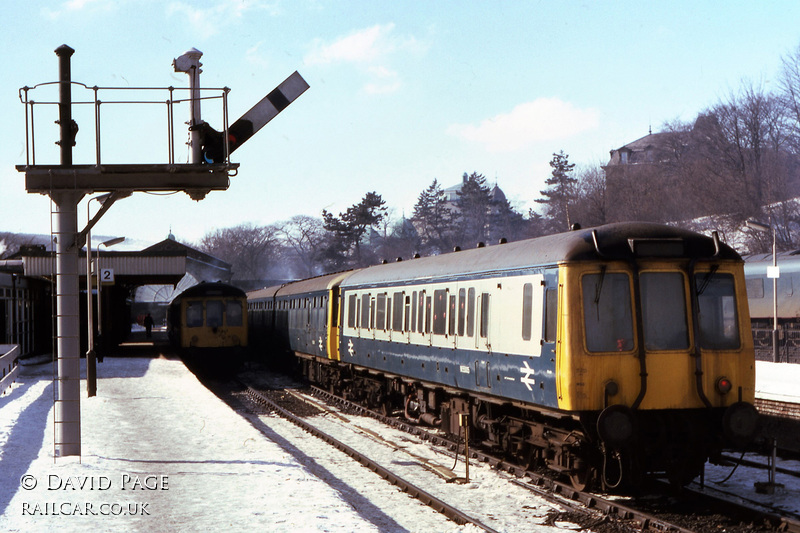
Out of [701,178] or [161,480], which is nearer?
[161,480]

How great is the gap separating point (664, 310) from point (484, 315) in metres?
3.13

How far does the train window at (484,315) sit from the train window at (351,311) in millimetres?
8079

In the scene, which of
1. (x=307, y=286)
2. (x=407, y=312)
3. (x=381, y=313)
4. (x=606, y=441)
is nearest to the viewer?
(x=606, y=441)

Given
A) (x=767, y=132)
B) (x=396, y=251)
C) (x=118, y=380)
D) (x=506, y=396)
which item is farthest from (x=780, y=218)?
(x=396, y=251)

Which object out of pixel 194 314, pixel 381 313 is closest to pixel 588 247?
pixel 381 313

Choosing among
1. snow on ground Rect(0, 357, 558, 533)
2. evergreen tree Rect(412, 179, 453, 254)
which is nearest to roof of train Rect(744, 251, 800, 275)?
snow on ground Rect(0, 357, 558, 533)

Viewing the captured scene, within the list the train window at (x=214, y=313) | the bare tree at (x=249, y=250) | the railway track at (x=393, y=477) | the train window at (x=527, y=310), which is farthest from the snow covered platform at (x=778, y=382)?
the bare tree at (x=249, y=250)

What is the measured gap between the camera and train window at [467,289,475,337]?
13531 millimetres

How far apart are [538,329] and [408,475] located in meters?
3.35

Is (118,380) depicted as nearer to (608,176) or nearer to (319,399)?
(319,399)

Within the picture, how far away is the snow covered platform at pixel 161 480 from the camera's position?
9031 millimetres

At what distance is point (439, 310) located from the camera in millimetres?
15133

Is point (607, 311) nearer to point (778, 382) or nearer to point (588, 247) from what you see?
point (588, 247)

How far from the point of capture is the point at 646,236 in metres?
10.8
